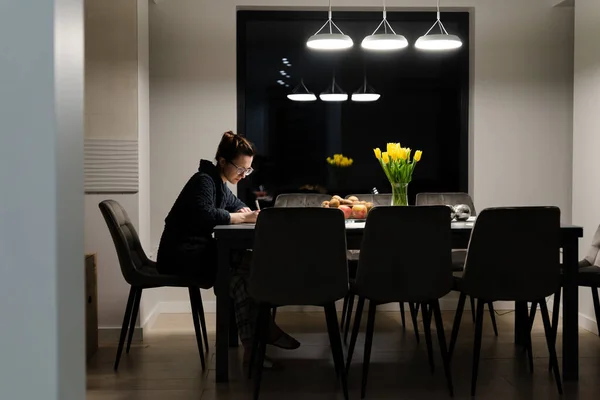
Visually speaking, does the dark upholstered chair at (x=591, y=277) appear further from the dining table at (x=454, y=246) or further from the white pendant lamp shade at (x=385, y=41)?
the white pendant lamp shade at (x=385, y=41)

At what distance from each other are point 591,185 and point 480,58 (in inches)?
53.3

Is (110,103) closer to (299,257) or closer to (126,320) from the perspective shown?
(126,320)

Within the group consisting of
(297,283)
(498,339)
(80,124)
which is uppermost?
(80,124)

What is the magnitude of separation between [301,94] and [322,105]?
190mm

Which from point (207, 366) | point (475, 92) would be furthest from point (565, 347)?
point (475, 92)

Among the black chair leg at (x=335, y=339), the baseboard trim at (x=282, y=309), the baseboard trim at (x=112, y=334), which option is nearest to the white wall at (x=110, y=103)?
the baseboard trim at (x=112, y=334)

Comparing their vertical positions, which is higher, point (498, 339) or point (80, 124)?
point (80, 124)

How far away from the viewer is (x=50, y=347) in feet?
3.86

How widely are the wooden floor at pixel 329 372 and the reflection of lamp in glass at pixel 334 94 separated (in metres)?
1.90

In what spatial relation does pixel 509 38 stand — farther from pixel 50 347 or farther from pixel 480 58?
pixel 50 347

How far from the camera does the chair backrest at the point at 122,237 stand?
3.66 m


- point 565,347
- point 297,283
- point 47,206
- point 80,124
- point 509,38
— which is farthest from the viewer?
point 509,38

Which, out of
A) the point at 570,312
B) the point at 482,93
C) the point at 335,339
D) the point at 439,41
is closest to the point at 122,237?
the point at 335,339

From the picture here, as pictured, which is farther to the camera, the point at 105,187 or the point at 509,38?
the point at 509,38
